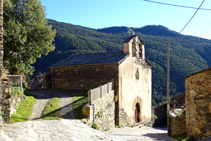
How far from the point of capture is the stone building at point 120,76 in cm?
1302

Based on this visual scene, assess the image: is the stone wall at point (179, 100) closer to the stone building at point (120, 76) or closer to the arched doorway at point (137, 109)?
the stone building at point (120, 76)

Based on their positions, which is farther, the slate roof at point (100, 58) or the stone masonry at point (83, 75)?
the slate roof at point (100, 58)

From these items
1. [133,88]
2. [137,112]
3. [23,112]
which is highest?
[133,88]

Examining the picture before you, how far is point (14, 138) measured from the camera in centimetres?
500

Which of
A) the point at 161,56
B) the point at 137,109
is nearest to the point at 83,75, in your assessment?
the point at 137,109

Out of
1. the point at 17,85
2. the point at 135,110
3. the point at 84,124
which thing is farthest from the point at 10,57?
the point at 135,110

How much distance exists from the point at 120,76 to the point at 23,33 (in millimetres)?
8449

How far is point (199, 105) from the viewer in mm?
7000

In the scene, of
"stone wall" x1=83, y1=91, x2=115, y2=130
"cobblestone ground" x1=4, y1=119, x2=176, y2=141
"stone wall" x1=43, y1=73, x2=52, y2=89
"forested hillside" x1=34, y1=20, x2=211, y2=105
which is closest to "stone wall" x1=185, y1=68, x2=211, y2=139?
"cobblestone ground" x1=4, y1=119, x2=176, y2=141

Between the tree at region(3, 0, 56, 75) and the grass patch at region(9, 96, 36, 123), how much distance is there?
5.24 m

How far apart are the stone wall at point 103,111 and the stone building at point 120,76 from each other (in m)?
0.70

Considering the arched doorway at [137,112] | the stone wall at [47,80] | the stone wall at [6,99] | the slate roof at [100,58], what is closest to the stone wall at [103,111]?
the slate roof at [100,58]

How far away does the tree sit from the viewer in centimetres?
1270

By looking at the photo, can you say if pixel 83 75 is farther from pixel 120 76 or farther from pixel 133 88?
pixel 133 88
